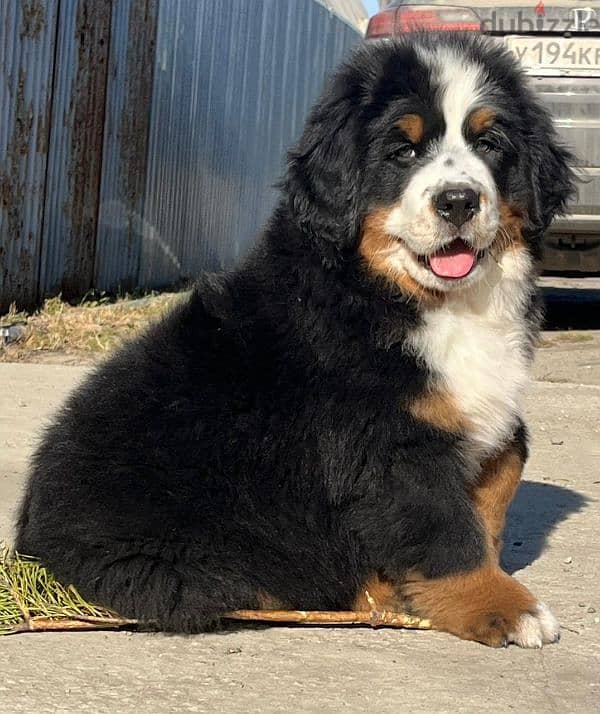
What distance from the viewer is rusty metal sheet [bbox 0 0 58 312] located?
8.74 m

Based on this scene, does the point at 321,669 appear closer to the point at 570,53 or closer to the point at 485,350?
the point at 485,350

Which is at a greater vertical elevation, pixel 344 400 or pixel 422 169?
pixel 422 169

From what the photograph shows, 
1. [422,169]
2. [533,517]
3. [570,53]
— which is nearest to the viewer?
[422,169]

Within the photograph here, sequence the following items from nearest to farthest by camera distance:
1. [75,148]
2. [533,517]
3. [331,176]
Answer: [331,176]
[533,517]
[75,148]

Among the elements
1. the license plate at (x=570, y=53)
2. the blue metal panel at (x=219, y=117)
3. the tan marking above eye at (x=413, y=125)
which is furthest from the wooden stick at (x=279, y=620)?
the blue metal panel at (x=219, y=117)

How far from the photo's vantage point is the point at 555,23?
8117mm

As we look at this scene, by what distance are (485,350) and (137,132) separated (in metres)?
7.51

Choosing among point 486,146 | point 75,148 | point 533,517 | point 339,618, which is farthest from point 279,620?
point 75,148

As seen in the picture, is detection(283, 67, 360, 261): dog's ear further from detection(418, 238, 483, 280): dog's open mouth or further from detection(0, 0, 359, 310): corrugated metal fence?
detection(0, 0, 359, 310): corrugated metal fence

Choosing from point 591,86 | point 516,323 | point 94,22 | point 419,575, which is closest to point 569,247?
point 591,86

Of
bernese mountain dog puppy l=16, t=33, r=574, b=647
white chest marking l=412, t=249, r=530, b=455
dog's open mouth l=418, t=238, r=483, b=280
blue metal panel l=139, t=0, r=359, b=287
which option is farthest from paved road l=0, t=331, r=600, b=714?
blue metal panel l=139, t=0, r=359, b=287

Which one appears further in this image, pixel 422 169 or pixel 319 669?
pixel 422 169

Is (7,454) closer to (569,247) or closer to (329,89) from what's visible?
(329,89)

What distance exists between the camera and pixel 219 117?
1266 cm
